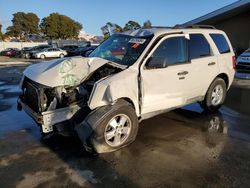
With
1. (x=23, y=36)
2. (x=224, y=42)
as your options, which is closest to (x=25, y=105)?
(x=224, y=42)

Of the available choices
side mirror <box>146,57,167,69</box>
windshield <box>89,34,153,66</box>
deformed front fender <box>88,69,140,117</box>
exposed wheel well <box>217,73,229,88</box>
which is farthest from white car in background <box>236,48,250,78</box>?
deformed front fender <box>88,69,140,117</box>

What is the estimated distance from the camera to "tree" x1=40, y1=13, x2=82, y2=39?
68188 millimetres

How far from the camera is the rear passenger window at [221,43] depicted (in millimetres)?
6661

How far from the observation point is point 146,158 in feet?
14.5

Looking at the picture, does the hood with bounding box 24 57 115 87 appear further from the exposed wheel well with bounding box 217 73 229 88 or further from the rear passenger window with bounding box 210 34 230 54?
A: the exposed wheel well with bounding box 217 73 229 88

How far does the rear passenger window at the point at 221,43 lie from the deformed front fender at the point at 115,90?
2.83m

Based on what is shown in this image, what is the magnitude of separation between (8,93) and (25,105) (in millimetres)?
5281

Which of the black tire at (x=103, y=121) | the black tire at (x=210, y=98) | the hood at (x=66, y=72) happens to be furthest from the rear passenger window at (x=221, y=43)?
the black tire at (x=103, y=121)

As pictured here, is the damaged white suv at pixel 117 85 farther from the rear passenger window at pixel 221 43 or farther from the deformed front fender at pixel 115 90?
the rear passenger window at pixel 221 43

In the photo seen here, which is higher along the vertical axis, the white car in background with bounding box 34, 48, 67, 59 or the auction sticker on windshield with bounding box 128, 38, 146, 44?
the auction sticker on windshield with bounding box 128, 38, 146, 44

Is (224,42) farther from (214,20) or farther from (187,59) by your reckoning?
(214,20)

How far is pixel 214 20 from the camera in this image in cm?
2366

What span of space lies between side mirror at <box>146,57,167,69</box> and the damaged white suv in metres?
0.02

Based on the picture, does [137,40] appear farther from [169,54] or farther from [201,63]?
[201,63]
